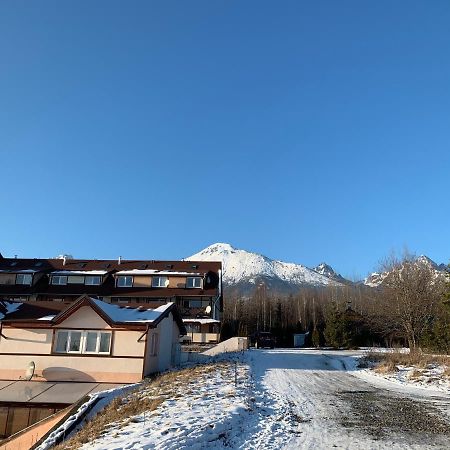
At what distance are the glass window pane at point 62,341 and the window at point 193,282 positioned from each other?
97.2 ft

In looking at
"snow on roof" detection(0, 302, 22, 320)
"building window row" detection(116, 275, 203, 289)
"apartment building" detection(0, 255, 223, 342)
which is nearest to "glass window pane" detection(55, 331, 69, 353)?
"snow on roof" detection(0, 302, 22, 320)

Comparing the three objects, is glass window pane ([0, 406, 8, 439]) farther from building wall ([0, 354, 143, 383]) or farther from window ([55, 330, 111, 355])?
window ([55, 330, 111, 355])

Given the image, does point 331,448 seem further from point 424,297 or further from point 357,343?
point 357,343

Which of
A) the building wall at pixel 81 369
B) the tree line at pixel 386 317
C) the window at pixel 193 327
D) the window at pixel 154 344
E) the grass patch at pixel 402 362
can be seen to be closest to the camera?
the building wall at pixel 81 369

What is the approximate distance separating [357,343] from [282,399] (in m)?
44.5

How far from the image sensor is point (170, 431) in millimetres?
10953

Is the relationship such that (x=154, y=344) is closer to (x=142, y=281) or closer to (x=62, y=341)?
(x=62, y=341)

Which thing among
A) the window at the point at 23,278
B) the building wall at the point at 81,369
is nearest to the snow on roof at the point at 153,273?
the window at the point at 23,278

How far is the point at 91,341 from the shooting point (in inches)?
1043

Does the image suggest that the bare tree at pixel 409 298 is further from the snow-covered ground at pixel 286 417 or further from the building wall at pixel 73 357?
the building wall at pixel 73 357

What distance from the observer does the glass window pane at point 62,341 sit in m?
26.4

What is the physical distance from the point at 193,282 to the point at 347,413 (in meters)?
42.7

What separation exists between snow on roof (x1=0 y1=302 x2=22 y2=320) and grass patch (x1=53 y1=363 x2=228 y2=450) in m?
11.9

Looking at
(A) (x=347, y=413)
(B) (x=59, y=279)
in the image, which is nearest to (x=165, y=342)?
(A) (x=347, y=413)
